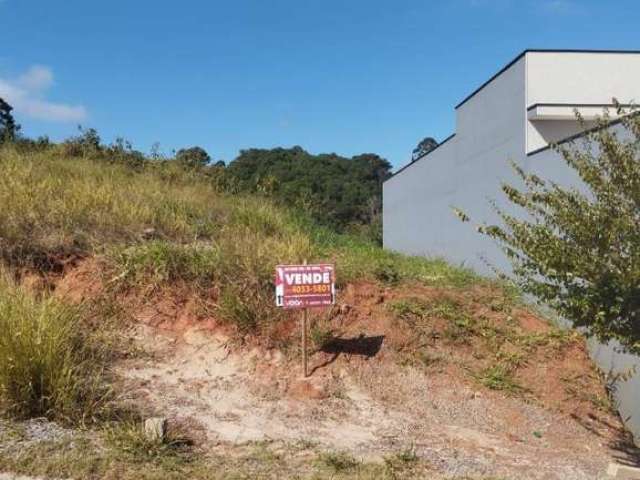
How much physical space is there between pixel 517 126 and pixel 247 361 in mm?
6577

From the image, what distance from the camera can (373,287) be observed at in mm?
7348

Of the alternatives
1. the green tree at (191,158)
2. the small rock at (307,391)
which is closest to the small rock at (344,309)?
the small rock at (307,391)

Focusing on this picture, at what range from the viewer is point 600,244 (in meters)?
4.12

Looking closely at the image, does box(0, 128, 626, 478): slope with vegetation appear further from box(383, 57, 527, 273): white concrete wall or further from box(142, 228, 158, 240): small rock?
box(383, 57, 527, 273): white concrete wall

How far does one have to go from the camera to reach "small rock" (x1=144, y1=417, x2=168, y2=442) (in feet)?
14.5

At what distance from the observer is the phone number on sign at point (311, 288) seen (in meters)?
5.78

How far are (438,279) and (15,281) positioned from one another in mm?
5137

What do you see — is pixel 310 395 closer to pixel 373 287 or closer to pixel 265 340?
pixel 265 340

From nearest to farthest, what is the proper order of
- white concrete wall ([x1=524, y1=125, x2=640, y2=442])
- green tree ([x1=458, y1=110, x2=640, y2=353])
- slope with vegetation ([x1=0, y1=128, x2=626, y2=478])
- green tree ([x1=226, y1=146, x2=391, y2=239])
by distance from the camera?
1. green tree ([x1=458, y1=110, x2=640, y2=353])
2. slope with vegetation ([x1=0, y1=128, x2=626, y2=478])
3. white concrete wall ([x1=524, y1=125, x2=640, y2=442])
4. green tree ([x1=226, y1=146, x2=391, y2=239])

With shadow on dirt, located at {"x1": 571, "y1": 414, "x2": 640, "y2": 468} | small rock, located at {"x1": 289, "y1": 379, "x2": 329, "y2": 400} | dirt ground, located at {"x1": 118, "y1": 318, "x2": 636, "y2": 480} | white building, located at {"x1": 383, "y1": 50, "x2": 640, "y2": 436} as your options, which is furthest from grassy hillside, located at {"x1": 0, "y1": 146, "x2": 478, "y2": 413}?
shadow on dirt, located at {"x1": 571, "y1": 414, "x2": 640, "y2": 468}

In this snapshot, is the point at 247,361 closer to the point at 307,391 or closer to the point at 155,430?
the point at 307,391

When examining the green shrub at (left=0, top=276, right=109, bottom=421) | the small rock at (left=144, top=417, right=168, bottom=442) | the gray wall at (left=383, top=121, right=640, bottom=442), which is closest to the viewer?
the small rock at (left=144, top=417, right=168, bottom=442)

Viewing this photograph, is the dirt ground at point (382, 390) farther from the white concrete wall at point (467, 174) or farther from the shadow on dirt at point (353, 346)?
the white concrete wall at point (467, 174)

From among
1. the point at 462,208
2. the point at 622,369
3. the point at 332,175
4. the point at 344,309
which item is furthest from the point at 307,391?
the point at 332,175
